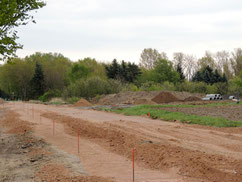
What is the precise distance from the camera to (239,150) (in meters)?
11.2

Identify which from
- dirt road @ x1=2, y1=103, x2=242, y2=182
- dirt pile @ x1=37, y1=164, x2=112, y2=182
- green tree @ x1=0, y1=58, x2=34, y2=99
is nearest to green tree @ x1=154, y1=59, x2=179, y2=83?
green tree @ x1=0, y1=58, x2=34, y2=99

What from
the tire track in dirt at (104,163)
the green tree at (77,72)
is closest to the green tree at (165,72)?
the green tree at (77,72)

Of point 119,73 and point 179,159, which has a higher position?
point 119,73

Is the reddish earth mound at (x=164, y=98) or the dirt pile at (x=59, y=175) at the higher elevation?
the reddish earth mound at (x=164, y=98)

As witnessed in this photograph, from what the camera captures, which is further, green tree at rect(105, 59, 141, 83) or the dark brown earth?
green tree at rect(105, 59, 141, 83)

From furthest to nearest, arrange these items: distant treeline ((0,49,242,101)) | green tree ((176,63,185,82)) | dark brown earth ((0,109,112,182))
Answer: green tree ((176,63,185,82)), distant treeline ((0,49,242,101)), dark brown earth ((0,109,112,182))

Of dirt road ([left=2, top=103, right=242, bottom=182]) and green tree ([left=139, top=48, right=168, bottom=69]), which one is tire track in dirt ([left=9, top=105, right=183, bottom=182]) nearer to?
dirt road ([left=2, top=103, right=242, bottom=182])

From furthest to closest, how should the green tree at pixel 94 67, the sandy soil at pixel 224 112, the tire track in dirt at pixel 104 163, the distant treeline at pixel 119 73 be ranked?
the green tree at pixel 94 67, the distant treeline at pixel 119 73, the sandy soil at pixel 224 112, the tire track in dirt at pixel 104 163

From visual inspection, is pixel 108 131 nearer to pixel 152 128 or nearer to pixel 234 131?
pixel 152 128

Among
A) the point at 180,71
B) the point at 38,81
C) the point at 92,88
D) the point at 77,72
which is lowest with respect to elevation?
the point at 92,88

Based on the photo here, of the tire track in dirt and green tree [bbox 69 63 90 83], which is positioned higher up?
green tree [bbox 69 63 90 83]

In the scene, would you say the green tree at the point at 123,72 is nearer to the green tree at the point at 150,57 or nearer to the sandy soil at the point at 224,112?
the green tree at the point at 150,57

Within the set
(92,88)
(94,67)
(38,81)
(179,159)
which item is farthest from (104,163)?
(94,67)

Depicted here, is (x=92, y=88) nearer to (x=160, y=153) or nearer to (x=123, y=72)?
(x=123, y=72)
